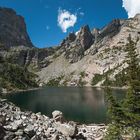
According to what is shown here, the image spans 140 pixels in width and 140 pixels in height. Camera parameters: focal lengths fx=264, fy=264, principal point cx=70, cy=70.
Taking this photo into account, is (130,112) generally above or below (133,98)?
below

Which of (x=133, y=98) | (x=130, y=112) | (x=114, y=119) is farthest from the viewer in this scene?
(x=114, y=119)

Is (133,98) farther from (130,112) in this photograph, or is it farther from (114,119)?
(114,119)

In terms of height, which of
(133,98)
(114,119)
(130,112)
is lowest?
(114,119)

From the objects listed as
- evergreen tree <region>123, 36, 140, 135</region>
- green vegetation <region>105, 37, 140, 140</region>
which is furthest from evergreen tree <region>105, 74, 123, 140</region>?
evergreen tree <region>123, 36, 140, 135</region>

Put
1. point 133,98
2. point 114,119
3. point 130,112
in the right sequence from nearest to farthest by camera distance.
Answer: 1. point 133,98
2. point 130,112
3. point 114,119

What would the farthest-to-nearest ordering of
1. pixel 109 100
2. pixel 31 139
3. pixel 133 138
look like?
pixel 109 100 < pixel 133 138 < pixel 31 139

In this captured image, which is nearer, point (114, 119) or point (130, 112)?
point (130, 112)

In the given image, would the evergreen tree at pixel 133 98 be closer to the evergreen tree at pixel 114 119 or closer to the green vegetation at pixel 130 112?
the green vegetation at pixel 130 112

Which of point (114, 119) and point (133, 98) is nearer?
point (133, 98)

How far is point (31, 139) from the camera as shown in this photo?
30.0 m

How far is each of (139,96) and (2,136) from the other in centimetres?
2352

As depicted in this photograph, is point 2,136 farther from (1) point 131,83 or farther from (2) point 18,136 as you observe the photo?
(1) point 131,83

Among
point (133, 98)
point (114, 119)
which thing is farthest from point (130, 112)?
point (114, 119)

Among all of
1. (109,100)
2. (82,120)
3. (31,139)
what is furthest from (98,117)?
(31,139)
